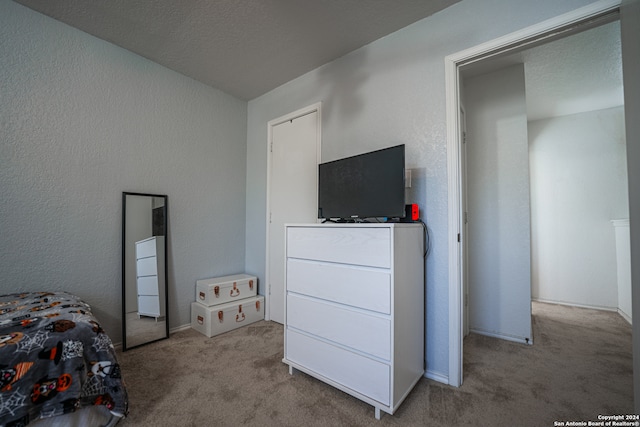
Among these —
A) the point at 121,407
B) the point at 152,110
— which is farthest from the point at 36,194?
the point at 121,407

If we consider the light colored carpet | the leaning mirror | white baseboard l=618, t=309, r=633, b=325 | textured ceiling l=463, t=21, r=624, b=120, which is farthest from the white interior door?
the leaning mirror

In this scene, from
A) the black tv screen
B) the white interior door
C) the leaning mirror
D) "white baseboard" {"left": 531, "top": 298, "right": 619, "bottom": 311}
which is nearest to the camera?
the black tv screen

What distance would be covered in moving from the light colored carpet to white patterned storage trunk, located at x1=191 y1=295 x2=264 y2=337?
0.14 metres

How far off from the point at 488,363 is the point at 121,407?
91.1 inches

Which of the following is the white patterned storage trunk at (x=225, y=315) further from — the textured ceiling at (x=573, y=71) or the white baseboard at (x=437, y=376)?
the textured ceiling at (x=573, y=71)

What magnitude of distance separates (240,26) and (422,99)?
1446 mm

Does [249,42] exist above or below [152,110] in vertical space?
above

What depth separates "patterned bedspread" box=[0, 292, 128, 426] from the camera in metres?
1.04

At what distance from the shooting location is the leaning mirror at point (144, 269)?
2150 mm

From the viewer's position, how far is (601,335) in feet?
7.70

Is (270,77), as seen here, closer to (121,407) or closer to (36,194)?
(36,194)

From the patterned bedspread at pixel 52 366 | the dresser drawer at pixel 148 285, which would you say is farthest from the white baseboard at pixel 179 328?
the patterned bedspread at pixel 52 366

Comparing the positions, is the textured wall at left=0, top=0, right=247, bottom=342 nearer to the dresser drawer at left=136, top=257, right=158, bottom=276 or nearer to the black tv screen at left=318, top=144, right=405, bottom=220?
the dresser drawer at left=136, top=257, right=158, bottom=276

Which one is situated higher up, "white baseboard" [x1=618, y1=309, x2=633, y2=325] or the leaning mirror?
the leaning mirror
